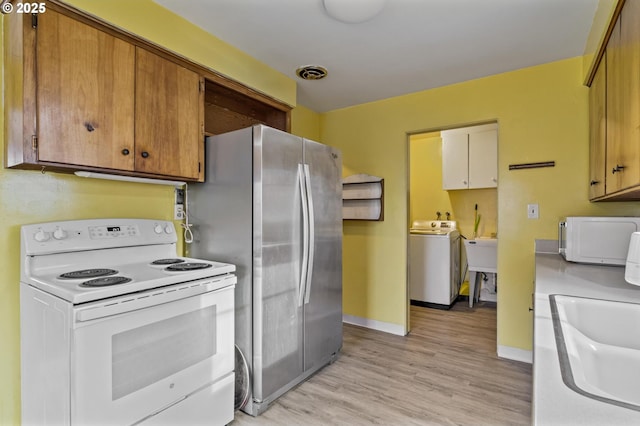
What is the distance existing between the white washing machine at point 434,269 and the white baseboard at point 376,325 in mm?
847

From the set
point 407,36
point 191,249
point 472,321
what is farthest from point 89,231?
point 472,321

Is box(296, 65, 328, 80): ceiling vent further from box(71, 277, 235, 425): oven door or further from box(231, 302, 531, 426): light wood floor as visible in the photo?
box(231, 302, 531, 426): light wood floor

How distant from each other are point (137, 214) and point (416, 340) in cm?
257

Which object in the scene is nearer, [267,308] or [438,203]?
[267,308]

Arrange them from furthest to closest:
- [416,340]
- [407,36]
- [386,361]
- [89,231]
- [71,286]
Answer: [416,340] → [386,361] → [407,36] → [89,231] → [71,286]

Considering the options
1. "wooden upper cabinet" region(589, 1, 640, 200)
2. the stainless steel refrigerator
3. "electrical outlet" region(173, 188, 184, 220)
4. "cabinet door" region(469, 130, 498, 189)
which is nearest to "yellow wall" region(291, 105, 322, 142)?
the stainless steel refrigerator

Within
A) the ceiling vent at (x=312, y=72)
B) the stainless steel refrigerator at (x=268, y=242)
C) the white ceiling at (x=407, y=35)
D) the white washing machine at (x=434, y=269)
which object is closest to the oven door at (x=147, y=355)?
the stainless steel refrigerator at (x=268, y=242)

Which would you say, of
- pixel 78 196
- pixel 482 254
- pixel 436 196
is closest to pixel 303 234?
pixel 78 196

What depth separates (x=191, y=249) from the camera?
7.29ft

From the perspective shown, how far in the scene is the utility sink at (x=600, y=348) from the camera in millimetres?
733

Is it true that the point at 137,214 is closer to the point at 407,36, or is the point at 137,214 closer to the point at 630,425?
the point at 407,36

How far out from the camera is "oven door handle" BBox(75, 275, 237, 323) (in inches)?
48.5

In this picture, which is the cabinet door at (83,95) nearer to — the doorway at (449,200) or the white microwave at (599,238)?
the white microwave at (599,238)

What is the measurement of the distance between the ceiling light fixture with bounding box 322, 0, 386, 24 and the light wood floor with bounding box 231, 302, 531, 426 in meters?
2.27
